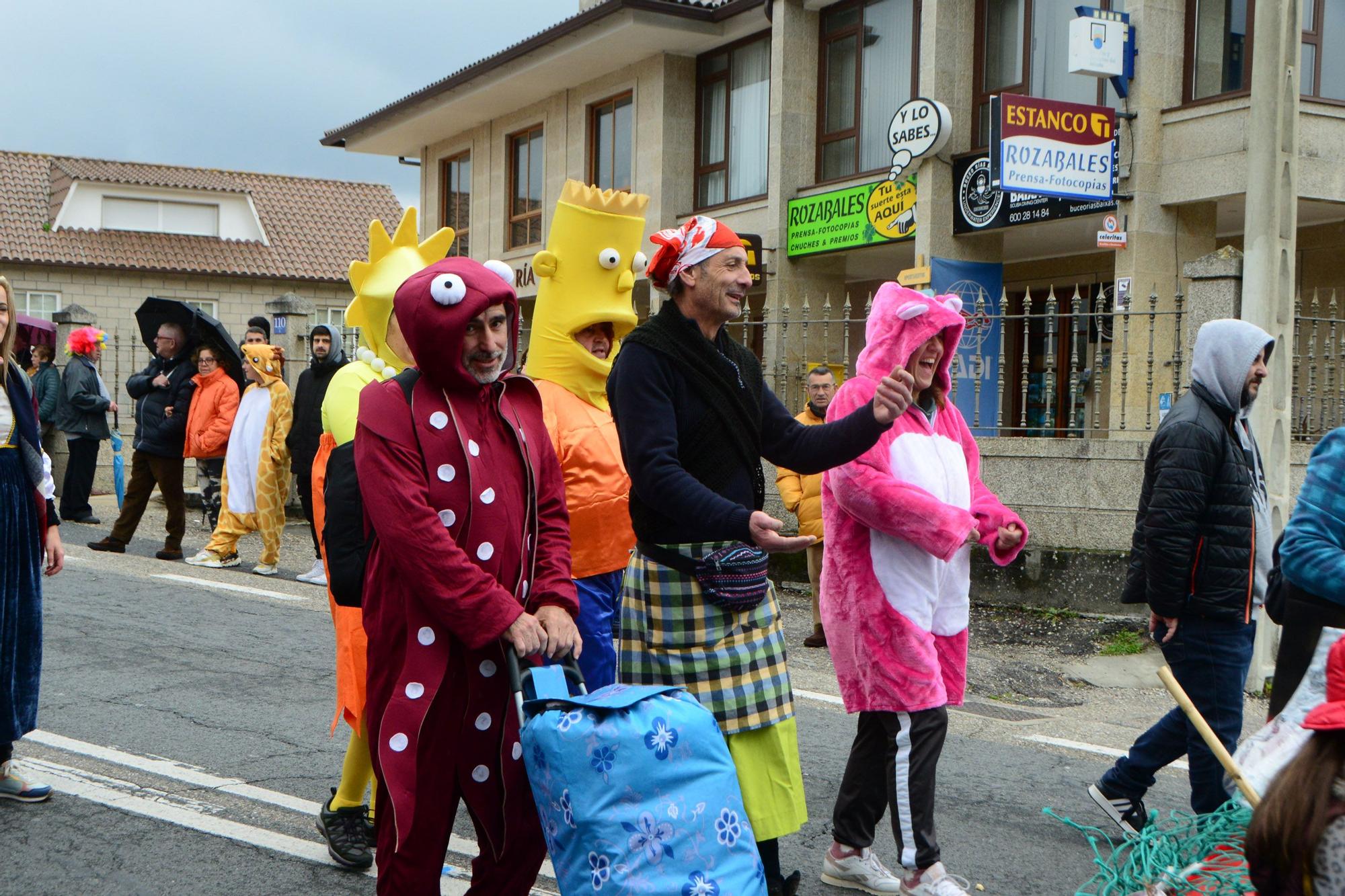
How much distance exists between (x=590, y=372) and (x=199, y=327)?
7.95 metres

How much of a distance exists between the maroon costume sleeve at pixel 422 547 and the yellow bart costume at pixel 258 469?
8.39 m

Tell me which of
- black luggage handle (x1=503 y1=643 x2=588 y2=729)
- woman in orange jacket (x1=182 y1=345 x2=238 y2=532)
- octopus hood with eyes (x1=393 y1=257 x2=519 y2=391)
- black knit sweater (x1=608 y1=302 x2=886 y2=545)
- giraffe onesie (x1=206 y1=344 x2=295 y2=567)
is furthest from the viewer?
woman in orange jacket (x1=182 y1=345 x2=238 y2=532)

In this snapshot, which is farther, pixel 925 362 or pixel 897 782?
pixel 925 362

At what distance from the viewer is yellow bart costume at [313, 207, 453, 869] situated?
4379mm

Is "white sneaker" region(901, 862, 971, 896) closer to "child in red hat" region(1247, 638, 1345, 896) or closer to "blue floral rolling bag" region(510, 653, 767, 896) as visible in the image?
"blue floral rolling bag" region(510, 653, 767, 896)

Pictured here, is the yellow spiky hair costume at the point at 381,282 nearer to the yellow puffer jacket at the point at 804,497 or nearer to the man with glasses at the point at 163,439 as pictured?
the yellow puffer jacket at the point at 804,497

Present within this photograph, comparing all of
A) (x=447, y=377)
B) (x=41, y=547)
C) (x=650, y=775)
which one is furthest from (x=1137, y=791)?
(x=41, y=547)

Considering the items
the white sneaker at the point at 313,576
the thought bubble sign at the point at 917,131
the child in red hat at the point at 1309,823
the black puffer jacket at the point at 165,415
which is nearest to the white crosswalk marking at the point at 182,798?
the child in red hat at the point at 1309,823

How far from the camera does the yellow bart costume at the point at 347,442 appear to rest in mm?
4379

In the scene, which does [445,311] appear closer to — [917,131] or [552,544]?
[552,544]

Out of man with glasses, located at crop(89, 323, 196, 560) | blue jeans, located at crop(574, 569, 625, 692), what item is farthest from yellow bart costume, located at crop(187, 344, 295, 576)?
blue jeans, located at crop(574, 569, 625, 692)

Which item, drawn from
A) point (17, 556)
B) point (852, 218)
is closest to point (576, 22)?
point (852, 218)

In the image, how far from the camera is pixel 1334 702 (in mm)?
2461

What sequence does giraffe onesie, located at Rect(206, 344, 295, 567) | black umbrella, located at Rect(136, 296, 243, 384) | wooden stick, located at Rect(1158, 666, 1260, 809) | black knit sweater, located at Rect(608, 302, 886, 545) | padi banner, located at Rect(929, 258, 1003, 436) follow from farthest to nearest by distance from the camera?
1. black umbrella, located at Rect(136, 296, 243, 384)
2. padi banner, located at Rect(929, 258, 1003, 436)
3. giraffe onesie, located at Rect(206, 344, 295, 567)
4. black knit sweater, located at Rect(608, 302, 886, 545)
5. wooden stick, located at Rect(1158, 666, 1260, 809)
